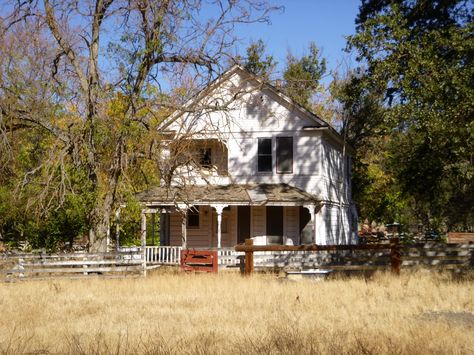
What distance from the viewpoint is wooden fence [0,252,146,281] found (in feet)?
70.9

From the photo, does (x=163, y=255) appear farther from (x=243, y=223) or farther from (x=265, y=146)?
(x=265, y=146)

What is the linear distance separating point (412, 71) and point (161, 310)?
11.8m

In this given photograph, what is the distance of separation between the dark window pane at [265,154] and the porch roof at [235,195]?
0.88m

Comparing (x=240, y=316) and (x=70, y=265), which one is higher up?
(x=70, y=265)

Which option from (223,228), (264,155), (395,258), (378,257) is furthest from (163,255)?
(395,258)

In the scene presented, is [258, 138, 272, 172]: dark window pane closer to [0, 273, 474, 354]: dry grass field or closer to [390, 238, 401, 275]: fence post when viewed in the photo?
[390, 238, 401, 275]: fence post

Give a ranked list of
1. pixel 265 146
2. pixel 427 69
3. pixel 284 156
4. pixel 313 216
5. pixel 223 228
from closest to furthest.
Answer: pixel 427 69
pixel 313 216
pixel 284 156
pixel 265 146
pixel 223 228

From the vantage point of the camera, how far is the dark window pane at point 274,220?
93.9ft

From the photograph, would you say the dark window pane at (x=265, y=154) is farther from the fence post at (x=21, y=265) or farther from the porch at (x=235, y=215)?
the fence post at (x=21, y=265)

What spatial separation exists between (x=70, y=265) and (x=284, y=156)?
437 inches

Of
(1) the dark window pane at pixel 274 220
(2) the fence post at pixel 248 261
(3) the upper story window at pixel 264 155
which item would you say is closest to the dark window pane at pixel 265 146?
(3) the upper story window at pixel 264 155

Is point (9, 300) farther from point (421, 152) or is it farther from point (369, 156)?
point (369, 156)

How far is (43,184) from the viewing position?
68.1ft

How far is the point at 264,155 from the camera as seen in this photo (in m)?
28.7
